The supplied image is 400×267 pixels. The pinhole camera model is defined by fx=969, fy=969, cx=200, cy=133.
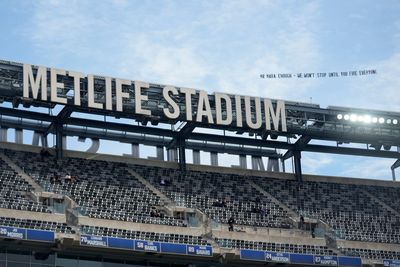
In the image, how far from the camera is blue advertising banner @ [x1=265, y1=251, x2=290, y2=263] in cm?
7164

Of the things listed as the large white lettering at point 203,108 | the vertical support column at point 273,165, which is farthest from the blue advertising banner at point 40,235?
the vertical support column at point 273,165

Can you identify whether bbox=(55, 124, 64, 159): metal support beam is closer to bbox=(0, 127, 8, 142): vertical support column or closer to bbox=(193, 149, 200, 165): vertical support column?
bbox=(0, 127, 8, 142): vertical support column

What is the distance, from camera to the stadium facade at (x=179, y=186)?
68.2 meters

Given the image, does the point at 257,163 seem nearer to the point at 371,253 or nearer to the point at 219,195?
the point at 219,195

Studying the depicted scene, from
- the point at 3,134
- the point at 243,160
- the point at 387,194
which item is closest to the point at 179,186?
the point at 243,160

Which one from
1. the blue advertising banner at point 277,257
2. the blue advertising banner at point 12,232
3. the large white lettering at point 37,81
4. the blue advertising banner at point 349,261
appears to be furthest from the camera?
the blue advertising banner at point 349,261

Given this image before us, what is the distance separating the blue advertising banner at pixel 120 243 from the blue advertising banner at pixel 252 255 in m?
8.66

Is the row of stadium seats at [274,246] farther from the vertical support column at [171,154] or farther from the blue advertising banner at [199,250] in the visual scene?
the vertical support column at [171,154]

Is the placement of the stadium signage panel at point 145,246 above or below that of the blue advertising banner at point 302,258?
above

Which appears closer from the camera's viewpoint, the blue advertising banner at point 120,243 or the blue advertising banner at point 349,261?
the blue advertising banner at point 120,243

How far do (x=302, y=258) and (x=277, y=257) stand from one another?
79.8 inches

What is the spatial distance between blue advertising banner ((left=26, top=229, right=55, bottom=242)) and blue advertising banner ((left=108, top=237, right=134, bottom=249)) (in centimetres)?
420

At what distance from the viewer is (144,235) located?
69500 mm

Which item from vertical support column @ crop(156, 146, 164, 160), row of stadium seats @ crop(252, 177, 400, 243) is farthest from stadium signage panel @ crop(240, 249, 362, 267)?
vertical support column @ crop(156, 146, 164, 160)
